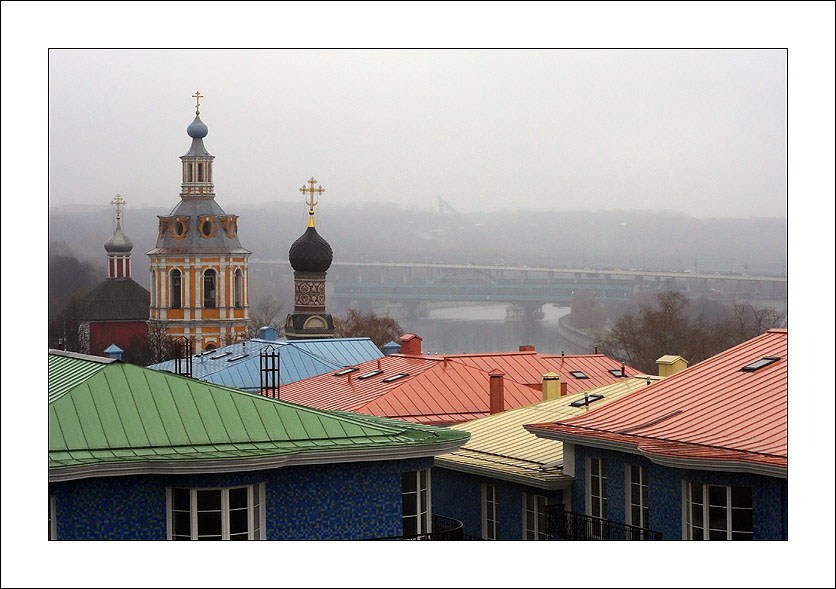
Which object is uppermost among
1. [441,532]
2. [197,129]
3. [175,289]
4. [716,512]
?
[197,129]

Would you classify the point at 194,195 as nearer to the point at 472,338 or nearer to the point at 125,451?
the point at 472,338

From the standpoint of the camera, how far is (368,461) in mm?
14555

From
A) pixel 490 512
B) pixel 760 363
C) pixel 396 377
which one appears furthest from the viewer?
pixel 396 377

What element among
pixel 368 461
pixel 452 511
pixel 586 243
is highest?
pixel 586 243

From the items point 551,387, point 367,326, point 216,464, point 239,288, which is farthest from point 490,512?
point 239,288

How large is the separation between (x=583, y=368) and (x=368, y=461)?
20.8 m

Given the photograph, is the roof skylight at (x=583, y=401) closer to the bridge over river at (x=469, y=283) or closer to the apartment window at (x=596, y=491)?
the apartment window at (x=596, y=491)

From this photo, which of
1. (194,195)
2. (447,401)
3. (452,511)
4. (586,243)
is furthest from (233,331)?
(452,511)

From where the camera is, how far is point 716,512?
14695 mm

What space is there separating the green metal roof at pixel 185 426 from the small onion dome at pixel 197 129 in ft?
193

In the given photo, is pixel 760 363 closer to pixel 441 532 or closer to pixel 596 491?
pixel 596 491

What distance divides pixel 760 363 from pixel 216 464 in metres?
7.10

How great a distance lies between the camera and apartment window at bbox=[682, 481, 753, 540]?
567 inches

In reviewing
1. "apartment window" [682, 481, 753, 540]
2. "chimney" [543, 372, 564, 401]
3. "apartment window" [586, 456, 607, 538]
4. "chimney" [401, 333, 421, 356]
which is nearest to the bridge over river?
"chimney" [401, 333, 421, 356]
